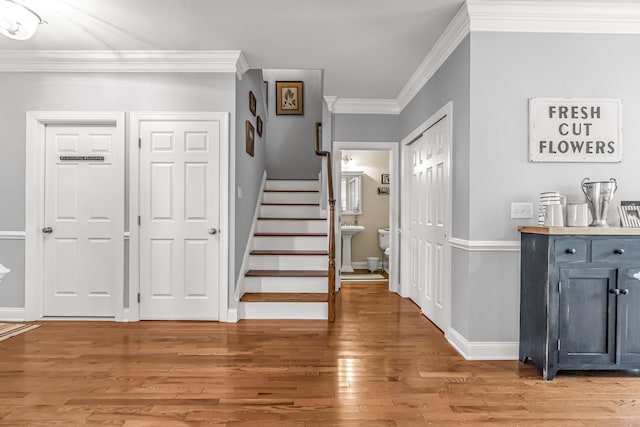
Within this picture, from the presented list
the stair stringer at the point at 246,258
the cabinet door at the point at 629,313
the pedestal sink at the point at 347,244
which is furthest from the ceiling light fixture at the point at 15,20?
the pedestal sink at the point at 347,244

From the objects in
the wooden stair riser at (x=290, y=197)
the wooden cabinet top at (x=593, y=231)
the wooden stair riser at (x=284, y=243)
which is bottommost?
the wooden stair riser at (x=284, y=243)

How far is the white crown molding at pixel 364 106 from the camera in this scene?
5082 mm

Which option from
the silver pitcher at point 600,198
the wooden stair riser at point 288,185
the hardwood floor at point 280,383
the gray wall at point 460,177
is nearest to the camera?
the hardwood floor at point 280,383

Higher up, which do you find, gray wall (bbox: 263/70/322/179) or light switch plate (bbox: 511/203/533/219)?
gray wall (bbox: 263/70/322/179)

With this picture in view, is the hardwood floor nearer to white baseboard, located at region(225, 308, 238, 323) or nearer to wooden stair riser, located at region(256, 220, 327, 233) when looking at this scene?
white baseboard, located at region(225, 308, 238, 323)

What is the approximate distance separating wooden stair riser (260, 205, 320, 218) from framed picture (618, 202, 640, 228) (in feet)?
11.3

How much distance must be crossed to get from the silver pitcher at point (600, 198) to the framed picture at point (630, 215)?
0.13 meters

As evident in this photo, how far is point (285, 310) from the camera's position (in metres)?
3.80

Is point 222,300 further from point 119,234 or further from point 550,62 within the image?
point 550,62

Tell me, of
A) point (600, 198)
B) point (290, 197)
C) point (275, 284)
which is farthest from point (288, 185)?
point (600, 198)

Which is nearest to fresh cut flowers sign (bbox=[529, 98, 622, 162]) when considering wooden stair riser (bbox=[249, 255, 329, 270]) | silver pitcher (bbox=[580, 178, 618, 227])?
silver pitcher (bbox=[580, 178, 618, 227])

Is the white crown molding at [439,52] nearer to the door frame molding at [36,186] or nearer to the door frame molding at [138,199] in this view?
the door frame molding at [138,199]

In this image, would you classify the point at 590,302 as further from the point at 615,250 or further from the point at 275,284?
the point at 275,284

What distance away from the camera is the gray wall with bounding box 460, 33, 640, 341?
281cm
